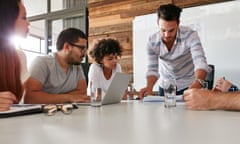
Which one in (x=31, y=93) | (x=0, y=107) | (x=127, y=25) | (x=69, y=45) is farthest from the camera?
(x=127, y=25)

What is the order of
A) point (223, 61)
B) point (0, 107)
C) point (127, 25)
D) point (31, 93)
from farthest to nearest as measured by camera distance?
1. point (127, 25)
2. point (223, 61)
3. point (31, 93)
4. point (0, 107)

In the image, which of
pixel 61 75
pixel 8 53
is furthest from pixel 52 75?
pixel 8 53

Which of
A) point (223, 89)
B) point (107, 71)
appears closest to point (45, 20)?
point (107, 71)

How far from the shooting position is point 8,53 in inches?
60.6

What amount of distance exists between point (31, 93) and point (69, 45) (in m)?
0.55

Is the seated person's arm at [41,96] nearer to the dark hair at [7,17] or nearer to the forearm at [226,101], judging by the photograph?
the dark hair at [7,17]

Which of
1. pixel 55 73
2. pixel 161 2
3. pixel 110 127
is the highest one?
pixel 161 2

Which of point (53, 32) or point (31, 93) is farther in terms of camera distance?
point (53, 32)

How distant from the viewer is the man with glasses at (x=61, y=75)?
1.75 metres

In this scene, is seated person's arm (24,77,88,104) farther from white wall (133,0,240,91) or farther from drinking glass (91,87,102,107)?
white wall (133,0,240,91)

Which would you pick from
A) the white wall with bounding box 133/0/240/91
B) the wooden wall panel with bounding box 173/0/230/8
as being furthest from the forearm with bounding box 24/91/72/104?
the wooden wall panel with bounding box 173/0/230/8

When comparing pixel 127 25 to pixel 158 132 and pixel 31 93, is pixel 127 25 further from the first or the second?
pixel 158 132

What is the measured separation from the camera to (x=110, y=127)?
2.30 feet

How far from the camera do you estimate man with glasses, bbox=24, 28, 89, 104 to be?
1749 mm
